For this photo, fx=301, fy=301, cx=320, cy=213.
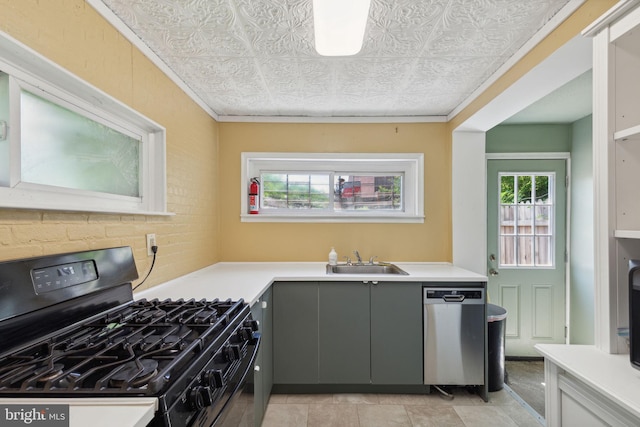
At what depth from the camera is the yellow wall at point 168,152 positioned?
104 cm

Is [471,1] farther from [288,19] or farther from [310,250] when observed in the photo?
[310,250]

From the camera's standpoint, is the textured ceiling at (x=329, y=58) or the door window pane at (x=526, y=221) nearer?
the textured ceiling at (x=329, y=58)

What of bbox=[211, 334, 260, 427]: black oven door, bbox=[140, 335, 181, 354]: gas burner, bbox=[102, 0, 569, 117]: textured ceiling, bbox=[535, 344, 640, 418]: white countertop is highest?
bbox=[102, 0, 569, 117]: textured ceiling

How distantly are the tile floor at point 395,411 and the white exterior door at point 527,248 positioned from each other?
98cm

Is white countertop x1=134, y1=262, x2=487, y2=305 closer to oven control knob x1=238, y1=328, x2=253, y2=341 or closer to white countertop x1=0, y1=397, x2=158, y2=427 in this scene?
oven control knob x1=238, y1=328, x2=253, y2=341

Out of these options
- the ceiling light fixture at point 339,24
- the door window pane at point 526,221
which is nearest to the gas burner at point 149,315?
the ceiling light fixture at point 339,24

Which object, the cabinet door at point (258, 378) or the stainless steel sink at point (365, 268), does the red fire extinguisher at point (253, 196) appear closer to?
the stainless steel sink at point (365, 268)

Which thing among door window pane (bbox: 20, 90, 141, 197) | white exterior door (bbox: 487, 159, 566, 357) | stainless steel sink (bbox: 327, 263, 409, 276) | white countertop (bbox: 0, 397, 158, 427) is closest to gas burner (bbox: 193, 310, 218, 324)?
white countertop (bbox: 0, 397, 158, 427)

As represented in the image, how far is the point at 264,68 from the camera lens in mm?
1931

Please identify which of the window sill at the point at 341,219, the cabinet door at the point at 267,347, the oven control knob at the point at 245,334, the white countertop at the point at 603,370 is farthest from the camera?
the window sill at the point at 341,219

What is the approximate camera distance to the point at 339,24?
4.00ft

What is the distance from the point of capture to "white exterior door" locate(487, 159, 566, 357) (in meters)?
3.00

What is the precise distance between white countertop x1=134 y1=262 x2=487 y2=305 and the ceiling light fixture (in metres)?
1.31

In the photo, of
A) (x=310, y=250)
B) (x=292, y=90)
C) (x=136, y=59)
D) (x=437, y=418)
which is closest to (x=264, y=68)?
(x=292, y=90)
